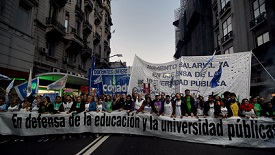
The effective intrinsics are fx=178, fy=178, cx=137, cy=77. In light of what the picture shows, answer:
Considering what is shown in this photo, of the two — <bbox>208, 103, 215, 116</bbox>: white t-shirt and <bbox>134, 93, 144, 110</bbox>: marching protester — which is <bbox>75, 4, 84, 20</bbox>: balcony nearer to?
<bbox>134, 93, 144, 110</bbox>: marching protester

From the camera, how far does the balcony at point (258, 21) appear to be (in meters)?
15.5

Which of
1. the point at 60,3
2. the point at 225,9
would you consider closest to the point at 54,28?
the point at 60,3

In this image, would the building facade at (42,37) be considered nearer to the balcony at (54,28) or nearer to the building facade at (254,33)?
the balcony at (54,28)

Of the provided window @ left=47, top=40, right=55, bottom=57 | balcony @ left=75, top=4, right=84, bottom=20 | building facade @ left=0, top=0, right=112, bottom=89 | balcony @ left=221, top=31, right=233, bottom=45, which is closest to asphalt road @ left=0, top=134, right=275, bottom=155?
building facade @ left=0, top=0, right=112, bottom=89

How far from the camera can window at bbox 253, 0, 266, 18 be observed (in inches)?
632

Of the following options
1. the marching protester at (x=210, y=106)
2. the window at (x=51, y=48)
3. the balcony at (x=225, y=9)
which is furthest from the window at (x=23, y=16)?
the balcony at (x=225, y=9)

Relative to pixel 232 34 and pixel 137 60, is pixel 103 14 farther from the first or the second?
pixel 137 60

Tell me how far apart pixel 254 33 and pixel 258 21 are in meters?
1.36

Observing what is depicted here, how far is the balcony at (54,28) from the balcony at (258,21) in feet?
59.8

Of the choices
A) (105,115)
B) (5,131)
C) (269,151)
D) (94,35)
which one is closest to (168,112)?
A: (105,115)

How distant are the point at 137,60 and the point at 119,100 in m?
2.01

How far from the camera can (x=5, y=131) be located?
21.4 feet

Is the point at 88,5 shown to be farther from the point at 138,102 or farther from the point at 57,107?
the point at 138,102

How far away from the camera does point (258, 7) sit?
16.7 m
